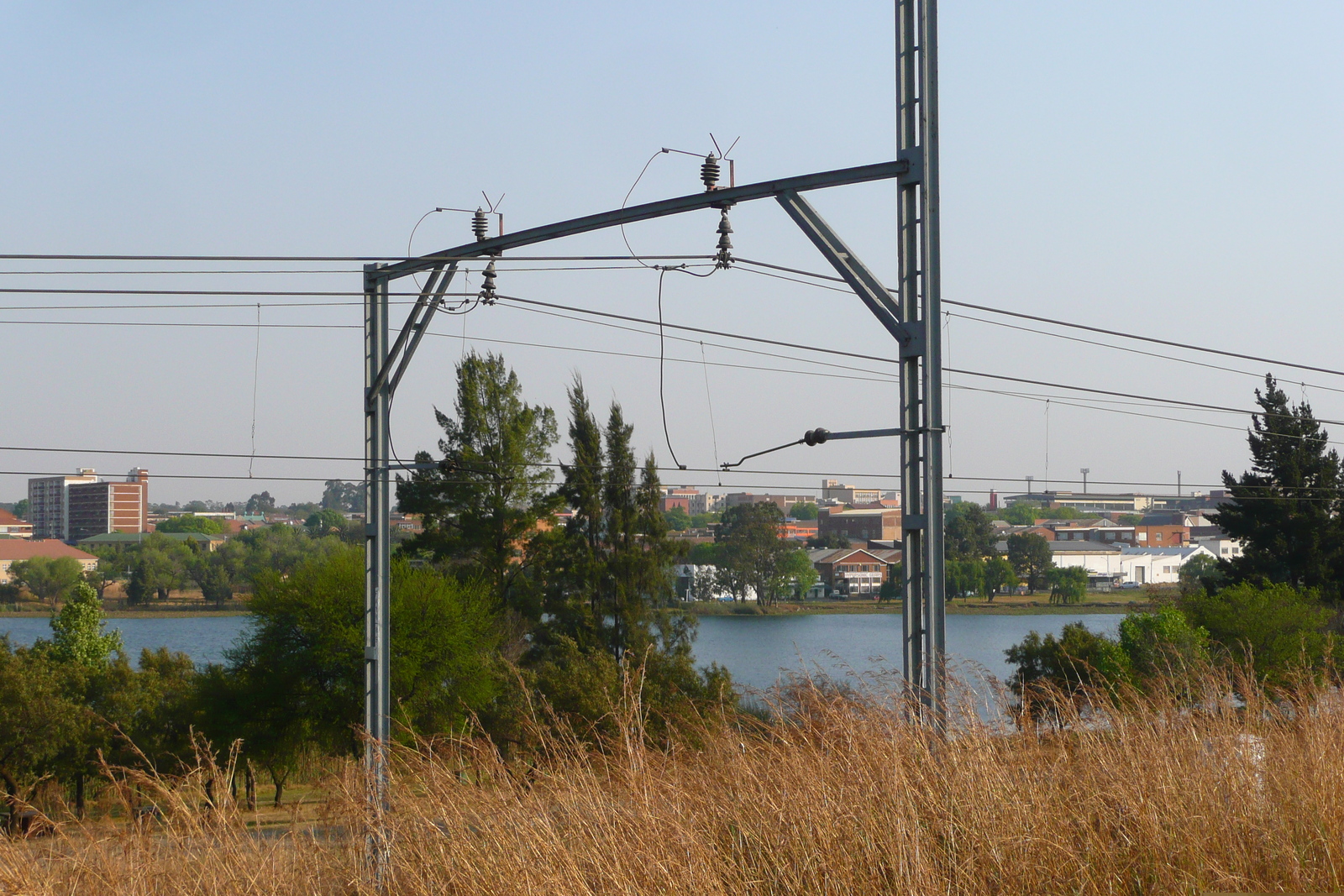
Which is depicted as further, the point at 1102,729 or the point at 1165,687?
the point at 1165,687

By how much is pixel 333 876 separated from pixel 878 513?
84027mm

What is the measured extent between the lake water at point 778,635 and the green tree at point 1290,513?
11.3 m

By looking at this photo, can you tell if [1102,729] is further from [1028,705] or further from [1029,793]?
[1029,793]

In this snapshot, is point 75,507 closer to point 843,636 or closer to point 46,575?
point 46,575

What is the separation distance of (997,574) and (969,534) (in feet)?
20.5

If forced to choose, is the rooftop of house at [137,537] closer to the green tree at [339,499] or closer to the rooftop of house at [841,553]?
the green tree at [339,499]

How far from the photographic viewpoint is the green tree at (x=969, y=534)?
7894 cm

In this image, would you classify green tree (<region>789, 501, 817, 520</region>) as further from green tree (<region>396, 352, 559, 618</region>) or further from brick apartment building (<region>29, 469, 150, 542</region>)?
brick apartment building (<region>29, 469, 150, 542</region>)

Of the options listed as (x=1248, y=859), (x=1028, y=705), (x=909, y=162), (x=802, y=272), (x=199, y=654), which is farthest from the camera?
(x=199, y=654)

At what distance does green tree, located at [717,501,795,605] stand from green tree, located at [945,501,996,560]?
12.9 m

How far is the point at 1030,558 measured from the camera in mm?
85375

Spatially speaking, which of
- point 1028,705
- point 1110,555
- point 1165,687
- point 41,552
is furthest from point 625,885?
point 1110,555

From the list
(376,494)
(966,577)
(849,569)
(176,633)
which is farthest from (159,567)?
(376,494)

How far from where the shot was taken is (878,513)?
289 feet
